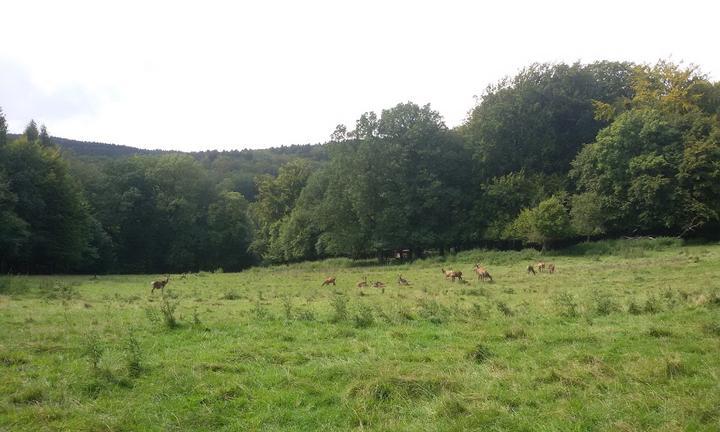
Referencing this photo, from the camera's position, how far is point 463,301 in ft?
59.5

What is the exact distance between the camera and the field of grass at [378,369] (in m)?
6.68

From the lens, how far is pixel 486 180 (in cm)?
5525

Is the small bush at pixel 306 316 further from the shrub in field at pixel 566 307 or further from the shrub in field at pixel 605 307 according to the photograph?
the shrub in field at pixel 605 307

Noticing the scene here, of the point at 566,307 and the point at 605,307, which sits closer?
the point at 605,307

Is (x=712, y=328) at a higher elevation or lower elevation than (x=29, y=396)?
higher

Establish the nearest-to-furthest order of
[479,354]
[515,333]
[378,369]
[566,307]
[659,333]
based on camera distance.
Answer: [378,369] < [479,354] < [659,333] < [515,333] < [566,307]

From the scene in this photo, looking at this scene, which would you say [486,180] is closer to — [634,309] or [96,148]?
[634,309]

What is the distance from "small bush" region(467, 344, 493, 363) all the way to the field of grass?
0.03m

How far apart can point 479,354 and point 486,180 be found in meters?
47.7

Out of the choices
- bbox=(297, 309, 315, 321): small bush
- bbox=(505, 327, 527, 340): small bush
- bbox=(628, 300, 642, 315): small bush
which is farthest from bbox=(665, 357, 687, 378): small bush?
bbox=(297, 309, 315, 321): small bush

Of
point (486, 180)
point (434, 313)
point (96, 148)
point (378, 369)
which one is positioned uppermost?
point (96, 148)

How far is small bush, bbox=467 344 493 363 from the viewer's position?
9.28m

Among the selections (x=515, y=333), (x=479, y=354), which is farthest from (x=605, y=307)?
(x=479, y=354)

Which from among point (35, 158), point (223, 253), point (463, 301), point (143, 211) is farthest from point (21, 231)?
point (463, 301)
